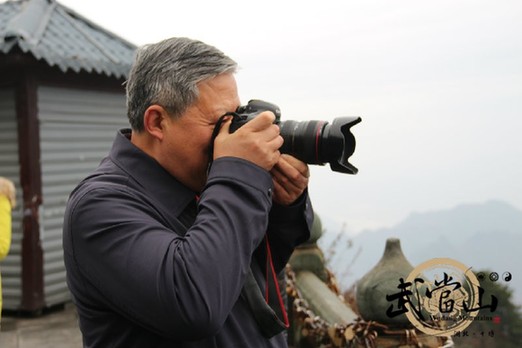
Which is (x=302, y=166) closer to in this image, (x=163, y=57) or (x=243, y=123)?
(x=243, y=123)

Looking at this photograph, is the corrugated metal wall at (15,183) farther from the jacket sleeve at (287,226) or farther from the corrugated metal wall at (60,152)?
the jacket sleeve at (287,226)

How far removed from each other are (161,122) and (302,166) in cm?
39

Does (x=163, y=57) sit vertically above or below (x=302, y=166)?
above

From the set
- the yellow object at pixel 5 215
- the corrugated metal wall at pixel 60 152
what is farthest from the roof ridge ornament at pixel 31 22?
the yellow object at pixel 5 215

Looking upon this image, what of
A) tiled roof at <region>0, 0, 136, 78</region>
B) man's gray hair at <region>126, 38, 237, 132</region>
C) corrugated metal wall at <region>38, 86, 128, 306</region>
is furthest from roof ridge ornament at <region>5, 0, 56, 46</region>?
man's gray hair at <region>126, 38, 237, 132</region>

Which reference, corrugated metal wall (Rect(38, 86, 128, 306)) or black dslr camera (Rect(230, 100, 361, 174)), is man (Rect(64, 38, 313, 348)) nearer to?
black dslr camera (Rect(230, 100, 361, 174))

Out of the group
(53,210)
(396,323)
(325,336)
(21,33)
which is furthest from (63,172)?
A: (396,323)

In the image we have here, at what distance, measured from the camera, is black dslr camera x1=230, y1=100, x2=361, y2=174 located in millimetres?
1589

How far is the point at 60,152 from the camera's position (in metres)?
6.61

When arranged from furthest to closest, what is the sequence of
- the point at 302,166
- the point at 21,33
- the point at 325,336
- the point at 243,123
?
1. the point at 21,33
2. the point at 325,336
3. the point at 302,166
4. the point at 243,123

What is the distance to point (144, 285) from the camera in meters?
1.29

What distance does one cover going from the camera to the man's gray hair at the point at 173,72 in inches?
58.9

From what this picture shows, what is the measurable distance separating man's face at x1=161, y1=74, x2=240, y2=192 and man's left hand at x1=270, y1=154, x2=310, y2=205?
198 mm

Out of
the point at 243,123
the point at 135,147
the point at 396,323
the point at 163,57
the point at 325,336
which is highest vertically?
the point at 163,57
